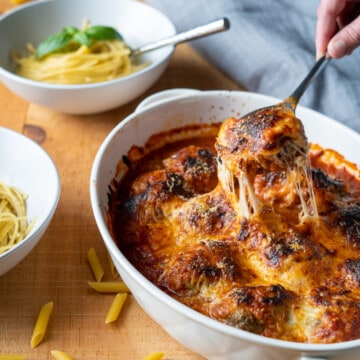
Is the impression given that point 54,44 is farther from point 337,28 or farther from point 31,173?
Result: point 337,28

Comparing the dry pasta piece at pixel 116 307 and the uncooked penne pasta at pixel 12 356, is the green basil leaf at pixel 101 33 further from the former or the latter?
the uncooked penne pasta at pixel 12 356

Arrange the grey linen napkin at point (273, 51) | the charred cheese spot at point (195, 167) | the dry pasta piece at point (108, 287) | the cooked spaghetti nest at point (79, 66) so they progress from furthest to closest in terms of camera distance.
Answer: the cooked spaghetti nest at point (79, 66), the grey linen napkin at point (273, 51), the charred cheese spot at point (195, 167), the dry pasta piece at point (108, 287)

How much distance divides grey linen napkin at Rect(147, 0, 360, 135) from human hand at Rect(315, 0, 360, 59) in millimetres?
400

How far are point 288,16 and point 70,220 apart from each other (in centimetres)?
213

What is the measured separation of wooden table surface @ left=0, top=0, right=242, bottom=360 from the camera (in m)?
2.26

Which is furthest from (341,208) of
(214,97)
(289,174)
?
(214,97)

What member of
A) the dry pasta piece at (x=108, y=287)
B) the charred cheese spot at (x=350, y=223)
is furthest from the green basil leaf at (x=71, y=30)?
the charred cheese spot at (x=350, y=223)

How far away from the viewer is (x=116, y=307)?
2.39 m

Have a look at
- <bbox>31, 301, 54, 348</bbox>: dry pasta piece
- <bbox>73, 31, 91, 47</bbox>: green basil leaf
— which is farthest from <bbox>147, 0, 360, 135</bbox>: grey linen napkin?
<bbox>31, 301, 54, 348</bbox>: dry pasta piece

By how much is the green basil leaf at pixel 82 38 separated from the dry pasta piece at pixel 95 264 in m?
1.59

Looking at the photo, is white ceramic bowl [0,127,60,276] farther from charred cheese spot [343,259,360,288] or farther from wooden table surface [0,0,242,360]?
charred cheese spot [343,259,360,288]

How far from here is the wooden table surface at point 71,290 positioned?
89.0 inches

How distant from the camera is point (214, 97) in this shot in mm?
3010

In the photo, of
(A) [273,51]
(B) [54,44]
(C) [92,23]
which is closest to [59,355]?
(B) [54,44]
